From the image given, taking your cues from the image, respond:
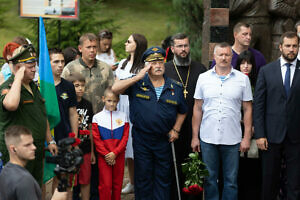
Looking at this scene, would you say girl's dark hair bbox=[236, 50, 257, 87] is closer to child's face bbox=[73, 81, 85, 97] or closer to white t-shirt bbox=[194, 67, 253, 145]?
white t-shirt bbox=[194, 67, 253, 145]

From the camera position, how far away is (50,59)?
6195 mm

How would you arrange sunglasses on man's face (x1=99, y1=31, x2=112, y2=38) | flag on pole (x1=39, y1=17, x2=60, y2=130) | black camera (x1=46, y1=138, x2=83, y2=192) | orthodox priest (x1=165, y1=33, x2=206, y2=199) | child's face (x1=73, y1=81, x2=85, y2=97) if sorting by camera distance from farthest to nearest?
sunglasses on man's face (x1=99, y1=31, x2=112, y2=38) < orthodox priest (x1=165, y1=33, x2=206, y2=199) < child's face (x1=73, y1=81, x2=85, y2=97) < flag on pole (x1=39, y1=17, x2=60, y2=130) < black camera (x1=46, y1=138, x2=83, y2=192)

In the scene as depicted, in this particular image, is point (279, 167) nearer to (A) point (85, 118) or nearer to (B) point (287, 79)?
(B) point (287, 79)

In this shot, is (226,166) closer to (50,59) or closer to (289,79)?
(289,79)

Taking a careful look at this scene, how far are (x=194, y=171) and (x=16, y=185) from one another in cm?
251

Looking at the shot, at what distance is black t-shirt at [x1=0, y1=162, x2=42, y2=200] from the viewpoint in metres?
3.94

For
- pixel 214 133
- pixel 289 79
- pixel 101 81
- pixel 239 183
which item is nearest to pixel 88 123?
pixel 101 81

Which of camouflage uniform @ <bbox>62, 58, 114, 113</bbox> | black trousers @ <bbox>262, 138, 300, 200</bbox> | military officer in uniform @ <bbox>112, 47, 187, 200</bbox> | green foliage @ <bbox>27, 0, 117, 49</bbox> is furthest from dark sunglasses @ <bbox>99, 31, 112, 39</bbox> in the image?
green foliage @ <bbox>27, 0, 117, 49</bbox>

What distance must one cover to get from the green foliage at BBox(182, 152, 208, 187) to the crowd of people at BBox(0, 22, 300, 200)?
0.11 meters

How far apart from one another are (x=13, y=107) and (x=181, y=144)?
2.44 m

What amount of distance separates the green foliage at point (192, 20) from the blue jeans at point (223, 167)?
6.88m

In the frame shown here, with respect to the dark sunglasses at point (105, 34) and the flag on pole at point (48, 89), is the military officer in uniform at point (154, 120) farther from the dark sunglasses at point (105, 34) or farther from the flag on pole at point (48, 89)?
the dark sunglasses at point (105, 34)

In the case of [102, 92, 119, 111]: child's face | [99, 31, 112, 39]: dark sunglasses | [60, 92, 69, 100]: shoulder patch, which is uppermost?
[99, 31, 112, 39]: dark sunglasses

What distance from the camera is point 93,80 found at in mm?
6688
